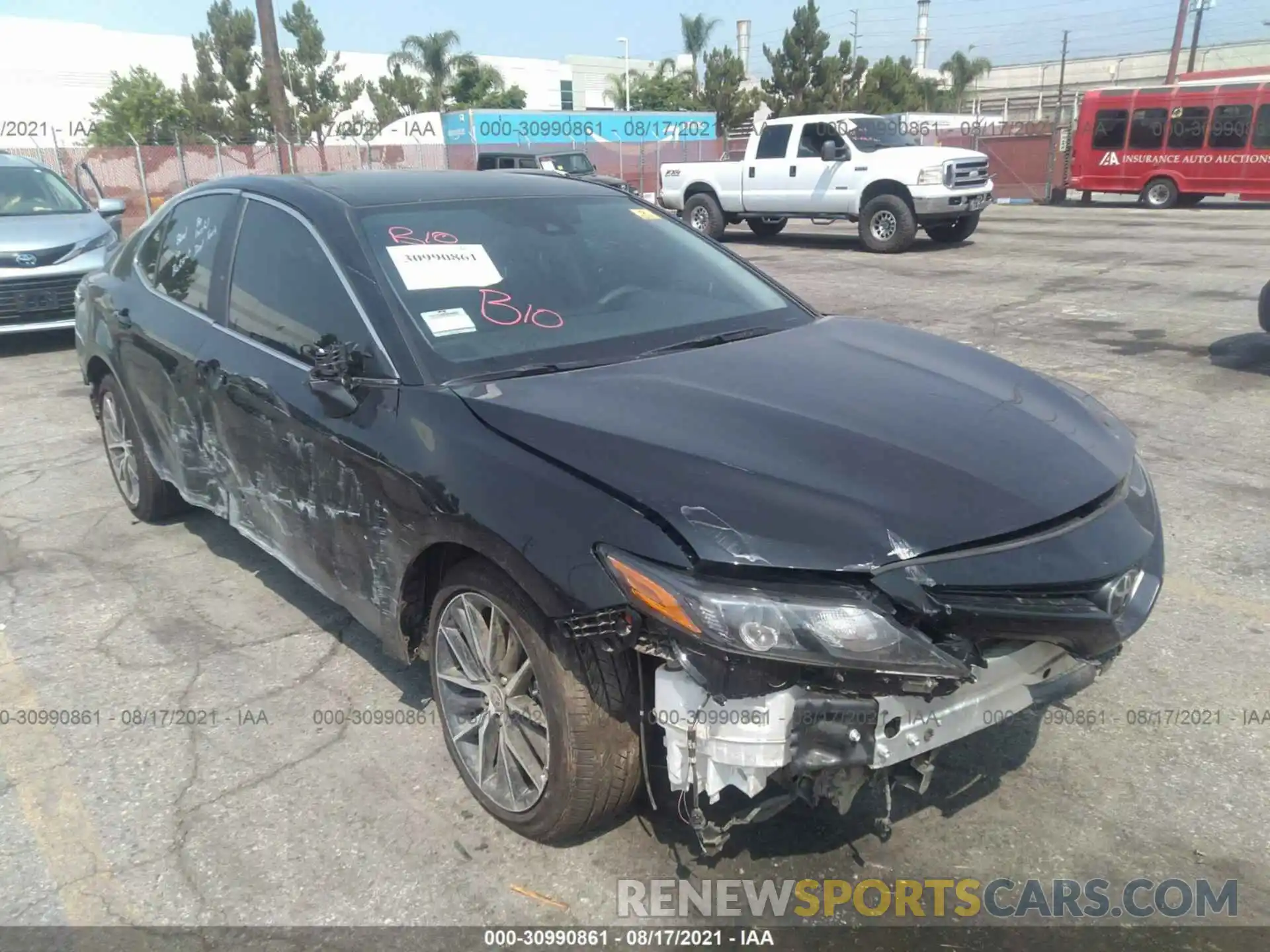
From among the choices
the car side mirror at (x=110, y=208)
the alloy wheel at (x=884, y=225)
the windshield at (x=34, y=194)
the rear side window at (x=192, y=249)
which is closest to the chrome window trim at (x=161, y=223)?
the rear side window at (x=192, y=249)

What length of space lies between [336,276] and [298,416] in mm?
472

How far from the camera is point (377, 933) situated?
8.11 ft

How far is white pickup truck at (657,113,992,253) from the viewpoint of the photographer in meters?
15.3

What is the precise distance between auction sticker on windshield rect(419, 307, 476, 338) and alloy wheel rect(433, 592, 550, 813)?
0.84 m

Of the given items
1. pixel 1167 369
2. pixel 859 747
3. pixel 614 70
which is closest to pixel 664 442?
pixel 859 747

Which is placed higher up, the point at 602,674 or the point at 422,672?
the point at 602,674

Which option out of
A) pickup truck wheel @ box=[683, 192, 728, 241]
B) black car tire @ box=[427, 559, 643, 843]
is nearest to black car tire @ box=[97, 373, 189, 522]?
black car tire @ box=[427, 559, 643, 843]

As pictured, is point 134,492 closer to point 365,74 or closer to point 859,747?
point 859,747

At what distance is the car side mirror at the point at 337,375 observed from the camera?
2.96 meters

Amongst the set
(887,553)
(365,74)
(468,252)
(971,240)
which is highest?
(365,74)

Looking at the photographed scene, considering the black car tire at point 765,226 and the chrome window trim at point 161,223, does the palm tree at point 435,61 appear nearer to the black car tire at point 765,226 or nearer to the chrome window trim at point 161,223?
the black car tire at point 765,226

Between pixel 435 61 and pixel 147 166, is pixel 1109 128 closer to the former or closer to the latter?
pixel 147 166

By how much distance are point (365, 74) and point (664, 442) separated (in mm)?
68893

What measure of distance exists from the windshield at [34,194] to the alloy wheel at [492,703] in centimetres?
933
